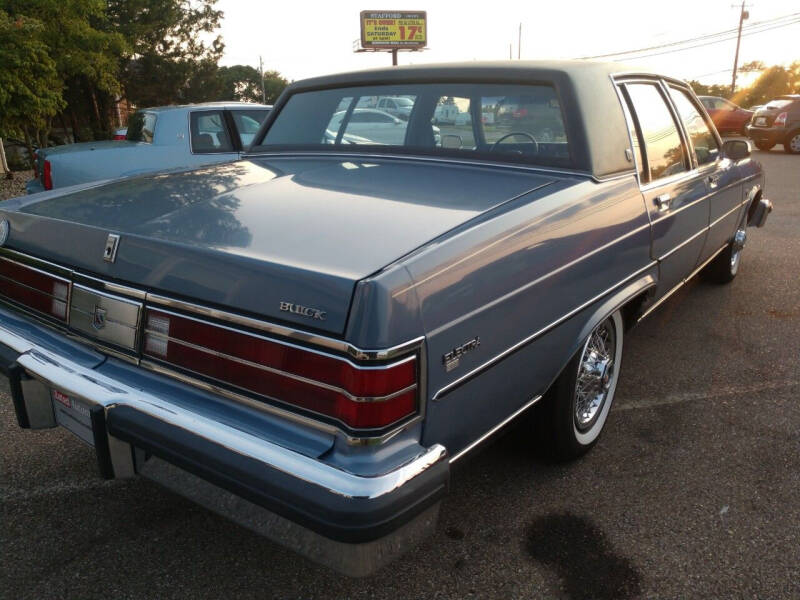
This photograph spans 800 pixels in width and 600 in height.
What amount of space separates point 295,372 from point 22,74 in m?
12.3

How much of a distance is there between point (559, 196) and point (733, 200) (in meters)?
2.67

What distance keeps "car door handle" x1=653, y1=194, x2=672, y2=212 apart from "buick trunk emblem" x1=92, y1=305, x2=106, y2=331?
7.67 ft

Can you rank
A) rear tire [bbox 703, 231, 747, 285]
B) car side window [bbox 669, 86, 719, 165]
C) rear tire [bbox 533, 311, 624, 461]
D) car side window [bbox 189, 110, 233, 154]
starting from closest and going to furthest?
rear tire [bbox 533, 311, 624, 461]
car side window [bbox 669, 86, 719, 165]
rear tire [bbox 703, 231, 747, 285]
car side window [bbox 189, 110, 233, 154]

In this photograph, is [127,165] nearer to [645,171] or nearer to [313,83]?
[313,83]

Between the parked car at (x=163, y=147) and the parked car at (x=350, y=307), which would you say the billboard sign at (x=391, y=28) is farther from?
the parked car at (x=350, y=307)

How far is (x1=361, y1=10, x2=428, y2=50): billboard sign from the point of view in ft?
156

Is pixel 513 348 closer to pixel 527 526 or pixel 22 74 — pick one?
pixel 527 526

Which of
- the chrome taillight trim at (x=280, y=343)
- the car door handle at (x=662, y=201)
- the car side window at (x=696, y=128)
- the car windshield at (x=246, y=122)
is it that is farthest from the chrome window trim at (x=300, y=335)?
the car windshield at (x=246, y=122)

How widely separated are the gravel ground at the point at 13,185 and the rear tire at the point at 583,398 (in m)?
10.8

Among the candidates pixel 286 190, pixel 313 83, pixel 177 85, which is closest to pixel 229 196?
pixel 286 190

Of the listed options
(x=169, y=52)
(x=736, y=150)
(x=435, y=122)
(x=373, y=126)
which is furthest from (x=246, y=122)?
(x=169, y=52)

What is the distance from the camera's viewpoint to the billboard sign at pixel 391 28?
47594 millimetres

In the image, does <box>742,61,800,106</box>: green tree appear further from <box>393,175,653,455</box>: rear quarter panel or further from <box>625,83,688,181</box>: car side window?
<box>393,175,653,455</box>: rear quarter panel

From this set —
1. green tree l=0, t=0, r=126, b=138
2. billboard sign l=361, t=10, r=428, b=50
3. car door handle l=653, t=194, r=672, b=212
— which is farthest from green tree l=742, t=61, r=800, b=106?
car door handle l=653, t=194, r=672, b=212
